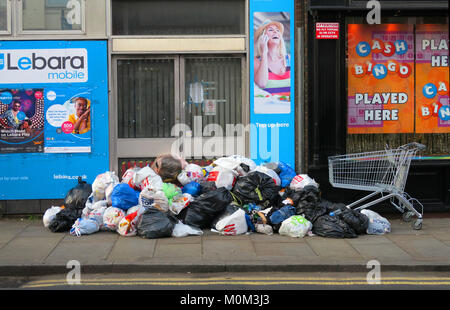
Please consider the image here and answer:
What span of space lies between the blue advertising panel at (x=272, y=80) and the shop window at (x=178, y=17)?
421mm

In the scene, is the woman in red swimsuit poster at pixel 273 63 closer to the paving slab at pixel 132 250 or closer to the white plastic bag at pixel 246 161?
the white plastic bag at pixel 246 161

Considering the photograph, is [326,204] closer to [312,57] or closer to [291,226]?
[291,226]

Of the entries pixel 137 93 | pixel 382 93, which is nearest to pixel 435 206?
pixel 382 93

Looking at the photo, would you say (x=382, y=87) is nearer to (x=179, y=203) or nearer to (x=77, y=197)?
(x=179, y=203)

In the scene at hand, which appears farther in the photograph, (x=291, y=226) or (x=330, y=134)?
(x=330, y=134)

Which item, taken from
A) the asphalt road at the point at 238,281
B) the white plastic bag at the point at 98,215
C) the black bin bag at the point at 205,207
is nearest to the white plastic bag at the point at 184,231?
the black bin bag at the point at 205,207

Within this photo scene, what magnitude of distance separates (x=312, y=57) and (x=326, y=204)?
105 inches

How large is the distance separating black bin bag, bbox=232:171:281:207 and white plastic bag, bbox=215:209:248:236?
1.66 feet

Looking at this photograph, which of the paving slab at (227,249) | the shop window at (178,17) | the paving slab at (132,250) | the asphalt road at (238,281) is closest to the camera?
the asphalt road at (238,281)

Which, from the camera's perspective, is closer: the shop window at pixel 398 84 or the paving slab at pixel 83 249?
the paving slab at pixel 83 249

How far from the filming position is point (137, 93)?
9.52 metres

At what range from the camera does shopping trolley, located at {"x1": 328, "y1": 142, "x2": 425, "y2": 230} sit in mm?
8203

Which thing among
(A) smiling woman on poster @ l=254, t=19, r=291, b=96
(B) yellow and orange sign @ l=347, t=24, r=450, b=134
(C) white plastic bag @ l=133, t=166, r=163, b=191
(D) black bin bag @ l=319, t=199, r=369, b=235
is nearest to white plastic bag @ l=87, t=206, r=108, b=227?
(C) white plastic bag @ l=133, t=166, r=163, b=191

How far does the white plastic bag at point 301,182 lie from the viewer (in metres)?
8.51
